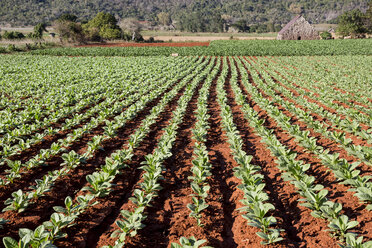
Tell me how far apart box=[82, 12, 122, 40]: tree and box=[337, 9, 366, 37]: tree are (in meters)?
63.4

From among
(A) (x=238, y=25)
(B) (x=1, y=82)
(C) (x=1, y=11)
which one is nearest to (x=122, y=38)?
(B) (x=1, y=82)

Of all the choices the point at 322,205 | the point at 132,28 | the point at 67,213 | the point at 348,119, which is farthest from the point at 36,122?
the point at 132,28

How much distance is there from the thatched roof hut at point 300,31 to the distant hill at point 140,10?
10953 cm

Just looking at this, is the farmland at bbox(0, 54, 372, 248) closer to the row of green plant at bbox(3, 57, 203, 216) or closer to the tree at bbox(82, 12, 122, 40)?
the row of green plant at bbox(3, 57, 203, 216)

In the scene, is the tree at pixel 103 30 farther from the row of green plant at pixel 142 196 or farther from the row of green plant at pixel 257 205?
the row of green plant at pixel 257 205

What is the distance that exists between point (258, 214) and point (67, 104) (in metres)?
9.50

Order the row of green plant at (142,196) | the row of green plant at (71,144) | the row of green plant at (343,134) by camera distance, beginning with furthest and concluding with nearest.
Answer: the row of green plant at (343,134)
the row of green plant at (71,144)
the row of green plant at (142,196)

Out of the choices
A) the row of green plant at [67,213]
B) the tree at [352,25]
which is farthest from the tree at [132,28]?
the row of green plant at [67,213]

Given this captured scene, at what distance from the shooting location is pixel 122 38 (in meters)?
62.7

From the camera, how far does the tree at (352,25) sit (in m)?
58.7

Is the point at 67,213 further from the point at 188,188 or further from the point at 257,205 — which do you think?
the point at 257,205

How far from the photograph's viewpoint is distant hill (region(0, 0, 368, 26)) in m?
135

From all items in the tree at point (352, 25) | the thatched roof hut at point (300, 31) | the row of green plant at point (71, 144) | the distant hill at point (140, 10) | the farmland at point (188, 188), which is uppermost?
the distant hill at point (140, 10)

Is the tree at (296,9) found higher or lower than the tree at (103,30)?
higher
